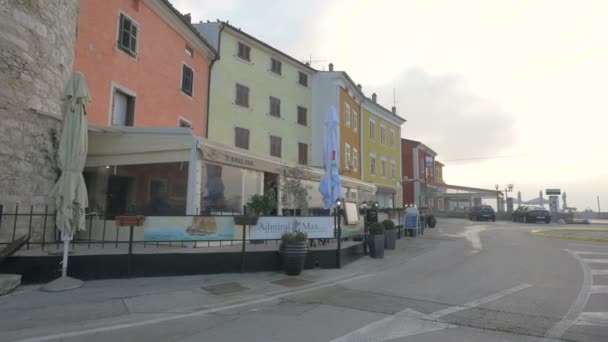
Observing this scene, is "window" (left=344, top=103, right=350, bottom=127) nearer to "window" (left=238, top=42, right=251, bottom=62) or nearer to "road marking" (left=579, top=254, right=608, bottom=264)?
"window" (left=238, top=42, right=251, bottom=62)

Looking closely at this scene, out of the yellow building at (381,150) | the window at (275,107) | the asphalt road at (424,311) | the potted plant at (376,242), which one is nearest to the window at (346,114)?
the yellow building at (381,150)

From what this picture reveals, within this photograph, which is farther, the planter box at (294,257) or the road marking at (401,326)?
the planter box at (294,257)

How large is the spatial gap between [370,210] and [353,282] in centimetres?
649

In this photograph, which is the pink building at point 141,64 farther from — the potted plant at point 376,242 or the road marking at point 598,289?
the road marking at point 598,289

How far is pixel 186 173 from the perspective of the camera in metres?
11.3

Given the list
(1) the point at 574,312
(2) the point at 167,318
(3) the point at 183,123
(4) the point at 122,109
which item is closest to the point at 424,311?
(1) the point at 574,312

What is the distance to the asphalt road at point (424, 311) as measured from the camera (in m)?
4.98

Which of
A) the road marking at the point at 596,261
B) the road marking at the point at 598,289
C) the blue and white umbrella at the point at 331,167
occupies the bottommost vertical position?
the road marking at the point at 598,289

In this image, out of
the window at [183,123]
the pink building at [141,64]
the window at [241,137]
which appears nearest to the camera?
the pink building at [141,64]

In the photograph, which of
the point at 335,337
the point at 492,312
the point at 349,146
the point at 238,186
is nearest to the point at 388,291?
the point at 492,312

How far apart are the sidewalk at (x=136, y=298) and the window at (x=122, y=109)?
7985mm

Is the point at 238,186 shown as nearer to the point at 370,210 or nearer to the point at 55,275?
the point at 370,210

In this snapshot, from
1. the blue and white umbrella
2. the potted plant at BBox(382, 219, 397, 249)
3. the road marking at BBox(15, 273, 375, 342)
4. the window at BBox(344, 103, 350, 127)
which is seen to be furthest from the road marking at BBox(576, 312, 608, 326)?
the window at BBox(344, 103, 350, 127)

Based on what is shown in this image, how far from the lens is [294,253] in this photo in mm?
9047
